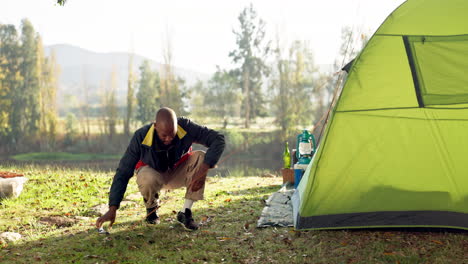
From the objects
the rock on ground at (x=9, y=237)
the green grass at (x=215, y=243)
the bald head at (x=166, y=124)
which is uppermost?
the bald head at (x=166, y=124)

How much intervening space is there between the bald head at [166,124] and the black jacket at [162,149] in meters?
0.16

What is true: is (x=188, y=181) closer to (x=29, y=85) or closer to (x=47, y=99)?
(x=47, y=99)

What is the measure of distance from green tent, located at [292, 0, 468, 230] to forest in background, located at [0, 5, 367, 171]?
75.1 ft

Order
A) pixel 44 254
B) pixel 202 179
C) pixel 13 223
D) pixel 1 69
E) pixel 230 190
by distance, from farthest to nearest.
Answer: pixel 1 69 < pixel 230 190 < pixel 13 223 < pixel 202 179 < pixel 44 254

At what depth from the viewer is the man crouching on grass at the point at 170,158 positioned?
12.9 ft

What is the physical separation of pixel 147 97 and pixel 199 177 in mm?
35803

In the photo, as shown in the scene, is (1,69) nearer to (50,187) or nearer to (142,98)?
(142,98)

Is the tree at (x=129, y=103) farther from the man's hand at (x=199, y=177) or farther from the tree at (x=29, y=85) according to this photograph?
the man's hand at (x=199, y=177)

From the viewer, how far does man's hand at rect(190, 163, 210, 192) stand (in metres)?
4.10

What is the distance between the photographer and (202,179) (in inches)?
164

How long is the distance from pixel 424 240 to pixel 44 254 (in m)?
3.18

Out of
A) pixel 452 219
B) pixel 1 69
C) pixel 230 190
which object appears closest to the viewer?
pixel 452 219

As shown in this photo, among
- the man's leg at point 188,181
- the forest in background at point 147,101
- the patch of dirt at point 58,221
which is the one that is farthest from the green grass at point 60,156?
the man's leg at point 188,181

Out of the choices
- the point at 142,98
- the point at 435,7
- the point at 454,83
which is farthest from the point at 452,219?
the point at 142,98
